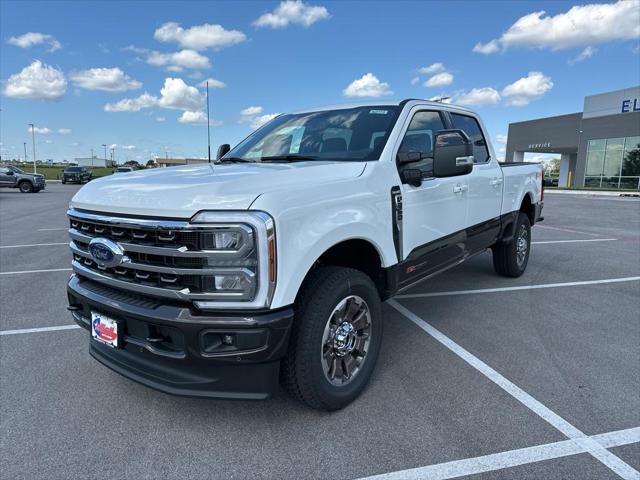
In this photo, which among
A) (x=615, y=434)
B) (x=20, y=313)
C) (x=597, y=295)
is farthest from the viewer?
(x=597, y=295)

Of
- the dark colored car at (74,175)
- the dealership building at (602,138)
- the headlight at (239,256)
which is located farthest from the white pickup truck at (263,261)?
the dark colored car at (74,175)

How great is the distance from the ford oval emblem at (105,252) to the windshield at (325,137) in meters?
1.50

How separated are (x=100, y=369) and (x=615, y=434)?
138 inches

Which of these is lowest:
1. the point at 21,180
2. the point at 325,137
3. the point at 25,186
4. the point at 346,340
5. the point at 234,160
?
the point at 25,186

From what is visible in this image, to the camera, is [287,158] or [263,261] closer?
[263,261]

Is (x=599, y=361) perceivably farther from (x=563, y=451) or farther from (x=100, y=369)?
(x=100, y=369)

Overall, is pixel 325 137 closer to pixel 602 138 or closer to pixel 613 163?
pixel 613 163

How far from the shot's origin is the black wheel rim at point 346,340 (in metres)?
2.75

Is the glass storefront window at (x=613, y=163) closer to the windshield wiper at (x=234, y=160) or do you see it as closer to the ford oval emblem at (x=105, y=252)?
the windshield wiper at (x=234, y=160)

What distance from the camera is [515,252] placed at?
586 cm

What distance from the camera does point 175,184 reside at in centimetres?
242

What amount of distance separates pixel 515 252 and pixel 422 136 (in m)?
2.85

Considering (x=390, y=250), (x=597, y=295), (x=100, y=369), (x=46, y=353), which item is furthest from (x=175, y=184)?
(x=597, y=295)

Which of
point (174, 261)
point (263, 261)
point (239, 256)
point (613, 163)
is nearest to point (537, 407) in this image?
point (263, 261)
